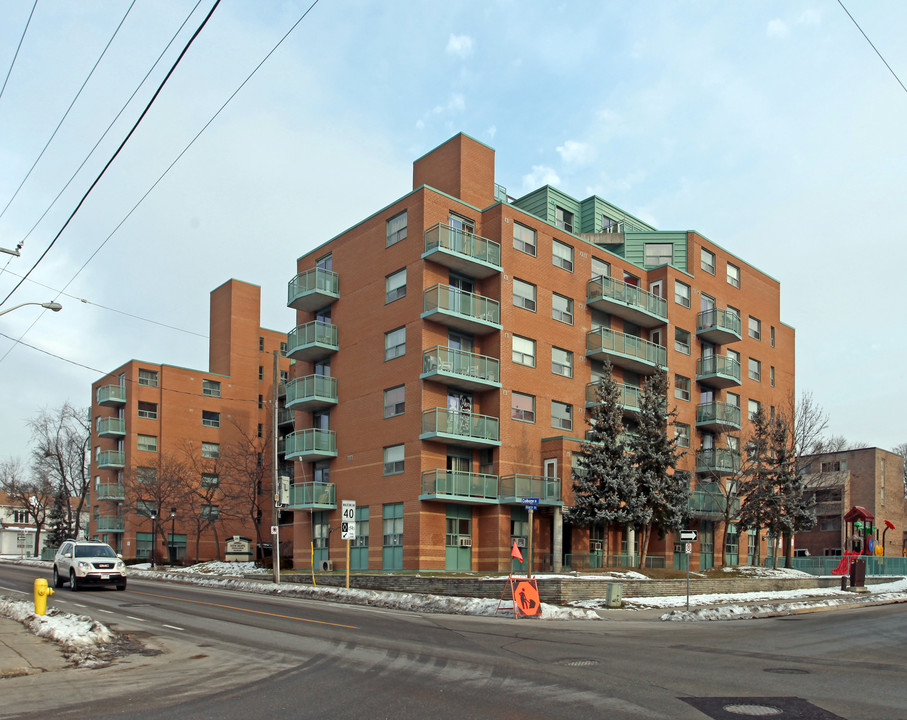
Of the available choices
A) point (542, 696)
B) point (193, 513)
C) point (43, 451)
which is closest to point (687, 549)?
point (542, 696)

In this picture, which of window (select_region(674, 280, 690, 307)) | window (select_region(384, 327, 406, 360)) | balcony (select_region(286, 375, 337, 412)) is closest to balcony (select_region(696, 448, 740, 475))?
window (select_region(674, 280, 690, 307))

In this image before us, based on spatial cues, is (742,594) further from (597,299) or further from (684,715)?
(684,715)

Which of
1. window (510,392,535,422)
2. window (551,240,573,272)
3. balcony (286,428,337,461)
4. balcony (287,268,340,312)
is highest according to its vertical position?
window (551,240,573,272)

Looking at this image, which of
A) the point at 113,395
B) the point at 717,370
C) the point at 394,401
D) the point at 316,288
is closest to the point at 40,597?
the point at 394,401

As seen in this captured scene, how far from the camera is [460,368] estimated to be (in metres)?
35.6

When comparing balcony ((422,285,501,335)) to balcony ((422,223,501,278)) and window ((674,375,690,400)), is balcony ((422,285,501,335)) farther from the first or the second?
window ((674,375,690,400))

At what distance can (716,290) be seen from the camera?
167 ft

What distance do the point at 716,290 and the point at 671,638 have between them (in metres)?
37.4

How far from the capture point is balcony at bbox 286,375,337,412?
134 feet

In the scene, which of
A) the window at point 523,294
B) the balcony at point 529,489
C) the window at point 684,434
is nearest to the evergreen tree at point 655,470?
the balcony at point 529,489

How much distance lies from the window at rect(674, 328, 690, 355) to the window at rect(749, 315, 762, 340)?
859cm

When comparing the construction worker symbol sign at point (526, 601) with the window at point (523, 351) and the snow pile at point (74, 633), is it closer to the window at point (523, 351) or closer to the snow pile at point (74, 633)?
the snow pile at point (74, 633)

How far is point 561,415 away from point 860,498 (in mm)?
47510

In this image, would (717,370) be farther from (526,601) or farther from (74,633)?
(74,633)
